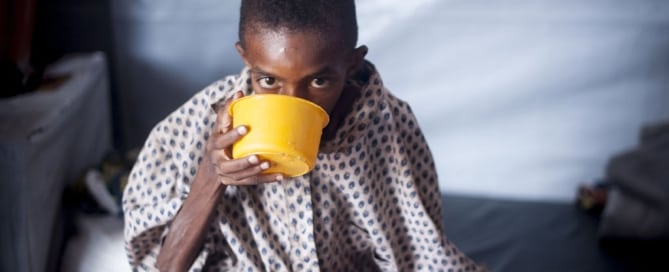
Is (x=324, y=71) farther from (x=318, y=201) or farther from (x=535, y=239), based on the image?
(x=535, y=239)

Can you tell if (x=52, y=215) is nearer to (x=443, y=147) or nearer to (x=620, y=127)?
(x=443, y=147)

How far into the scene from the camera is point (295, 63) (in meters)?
0.64

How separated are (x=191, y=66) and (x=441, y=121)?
1.56ft

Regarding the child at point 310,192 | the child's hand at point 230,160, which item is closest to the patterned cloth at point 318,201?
the child at point 310,192

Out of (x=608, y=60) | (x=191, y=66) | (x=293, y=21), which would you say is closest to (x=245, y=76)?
(x=293, y=21)

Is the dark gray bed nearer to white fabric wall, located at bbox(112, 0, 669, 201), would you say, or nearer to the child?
white fabric wall, located at bbox(112, 0, 669, 201)

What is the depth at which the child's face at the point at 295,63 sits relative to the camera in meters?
0.64

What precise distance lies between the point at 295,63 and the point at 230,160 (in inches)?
4.1

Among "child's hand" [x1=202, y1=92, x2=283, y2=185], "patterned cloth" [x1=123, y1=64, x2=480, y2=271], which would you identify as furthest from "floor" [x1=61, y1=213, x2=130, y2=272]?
"child's hand" [x1=202, y1=92, x2=283, y2=185]

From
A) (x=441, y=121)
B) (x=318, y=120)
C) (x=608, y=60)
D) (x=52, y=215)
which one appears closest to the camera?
(x=318, y=120)

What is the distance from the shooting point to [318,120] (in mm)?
608

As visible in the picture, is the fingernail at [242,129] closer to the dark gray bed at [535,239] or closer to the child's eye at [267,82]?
the child's eye at [267,82]

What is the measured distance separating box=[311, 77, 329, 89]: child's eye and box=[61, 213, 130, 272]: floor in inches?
15.1

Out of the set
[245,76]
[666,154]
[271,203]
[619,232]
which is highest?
[245,76]
